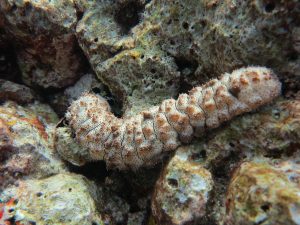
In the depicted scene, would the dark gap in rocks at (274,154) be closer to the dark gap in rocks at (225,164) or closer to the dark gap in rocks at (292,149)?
the dark gap in rocks at (292,149)

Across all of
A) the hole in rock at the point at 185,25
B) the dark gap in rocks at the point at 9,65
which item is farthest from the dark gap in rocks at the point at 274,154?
A: the dark gap in rocks at the point at 9,65

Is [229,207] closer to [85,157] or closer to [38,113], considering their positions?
[85,157]

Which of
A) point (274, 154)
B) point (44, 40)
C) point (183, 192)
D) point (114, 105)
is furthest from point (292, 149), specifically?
point (44, 40)

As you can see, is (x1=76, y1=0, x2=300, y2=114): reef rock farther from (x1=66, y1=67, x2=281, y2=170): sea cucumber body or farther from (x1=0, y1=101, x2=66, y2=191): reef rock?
(x1=0, y1=101, x2=66, y2=191): reef rock

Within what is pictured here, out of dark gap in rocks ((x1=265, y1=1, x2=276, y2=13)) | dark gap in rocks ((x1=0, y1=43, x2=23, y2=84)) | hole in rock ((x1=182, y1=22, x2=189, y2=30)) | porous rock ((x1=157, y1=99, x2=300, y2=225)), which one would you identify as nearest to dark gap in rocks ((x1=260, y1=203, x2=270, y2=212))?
porous rock ((x1=157, y1=99, x2=300, y2=225))

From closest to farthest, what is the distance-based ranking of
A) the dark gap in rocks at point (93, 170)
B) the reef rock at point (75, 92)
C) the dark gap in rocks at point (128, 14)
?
1. the dark gap in rocks at point (93, 170)
2. the dark gap in rocks at point (128, 14)
3. the reef rock at point (75, 92)

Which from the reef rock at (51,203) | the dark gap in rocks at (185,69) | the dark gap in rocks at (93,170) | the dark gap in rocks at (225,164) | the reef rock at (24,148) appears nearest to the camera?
the dark gap in rocks at (225,164)

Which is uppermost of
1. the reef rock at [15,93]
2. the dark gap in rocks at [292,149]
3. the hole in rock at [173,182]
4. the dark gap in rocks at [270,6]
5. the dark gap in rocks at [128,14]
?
the dark gap in rocks at [128,14]
